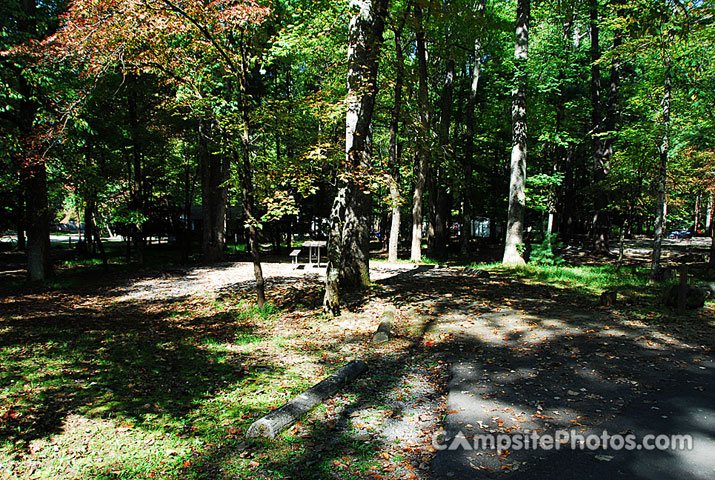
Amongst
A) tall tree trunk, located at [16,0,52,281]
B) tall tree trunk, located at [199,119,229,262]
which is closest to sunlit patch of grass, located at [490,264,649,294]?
tall tree trunk, located at [199,119,229,262]

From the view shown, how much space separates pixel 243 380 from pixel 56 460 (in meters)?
2.09

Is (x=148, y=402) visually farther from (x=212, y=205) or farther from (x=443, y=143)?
(x=443, y=143)

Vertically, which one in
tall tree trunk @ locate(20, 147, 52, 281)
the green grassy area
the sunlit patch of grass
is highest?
tall tree trunk @ locate(20, 147, 52, 281)

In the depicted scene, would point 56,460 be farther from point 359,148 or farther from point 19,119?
point 19,119

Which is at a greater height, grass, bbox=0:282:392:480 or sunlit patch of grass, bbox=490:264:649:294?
sunlit patch of grass, bbox=490:264:649:294

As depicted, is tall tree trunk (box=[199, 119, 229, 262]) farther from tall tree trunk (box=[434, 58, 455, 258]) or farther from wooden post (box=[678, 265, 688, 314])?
wooden post (box=[678, 265, 688, 314])

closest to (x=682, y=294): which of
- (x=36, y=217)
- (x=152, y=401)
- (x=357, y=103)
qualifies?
(x=357, y=103)

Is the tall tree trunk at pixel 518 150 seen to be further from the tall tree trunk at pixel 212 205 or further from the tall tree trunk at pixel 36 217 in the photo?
the tall tree trunk at pixel 36 217

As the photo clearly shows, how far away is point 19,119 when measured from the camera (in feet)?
37.6

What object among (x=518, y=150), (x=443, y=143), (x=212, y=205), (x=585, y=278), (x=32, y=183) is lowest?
(x=585, y=278)

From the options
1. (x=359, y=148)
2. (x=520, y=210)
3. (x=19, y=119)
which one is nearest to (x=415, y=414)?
(x=359, y=148)

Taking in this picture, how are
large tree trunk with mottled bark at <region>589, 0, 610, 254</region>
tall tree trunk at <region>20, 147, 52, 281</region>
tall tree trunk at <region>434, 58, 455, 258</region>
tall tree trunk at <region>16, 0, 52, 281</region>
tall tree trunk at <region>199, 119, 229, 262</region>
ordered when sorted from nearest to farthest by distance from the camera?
tall tree trunk at <region>16, 0, 52, 281</region> < tall tree trunk at <region>20, 147, 52, 281</region> < tall tree trunk at <region>199, 119, 229, 262</region> < tall tree trunk at <region>434, 58, 455, 258</region> < large tree trunk with mottled bark at <region>589, 0, 610, 254</region>

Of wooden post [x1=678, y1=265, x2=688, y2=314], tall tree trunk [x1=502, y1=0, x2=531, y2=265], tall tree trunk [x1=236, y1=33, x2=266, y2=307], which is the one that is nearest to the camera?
wooden post [x1=678, y1=265, x2=688, y2=314]

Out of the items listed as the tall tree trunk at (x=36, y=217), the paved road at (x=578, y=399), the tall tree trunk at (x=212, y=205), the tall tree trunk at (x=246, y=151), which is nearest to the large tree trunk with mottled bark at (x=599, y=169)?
the paved road at (x=578, y=399)
